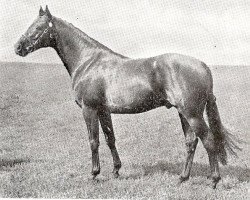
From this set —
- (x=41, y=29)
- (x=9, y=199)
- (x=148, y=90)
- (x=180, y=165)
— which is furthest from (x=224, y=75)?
(x=9, y=199)

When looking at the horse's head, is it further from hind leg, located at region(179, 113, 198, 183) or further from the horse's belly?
hind leg, located at region(179, 113, 198, 183)

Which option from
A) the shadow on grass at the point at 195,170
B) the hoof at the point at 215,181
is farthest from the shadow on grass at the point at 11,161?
the hoof at the point at 215,181

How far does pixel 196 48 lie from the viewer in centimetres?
743

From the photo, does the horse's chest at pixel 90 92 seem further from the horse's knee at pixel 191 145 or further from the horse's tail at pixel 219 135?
the horse's tail at pixel 219 135

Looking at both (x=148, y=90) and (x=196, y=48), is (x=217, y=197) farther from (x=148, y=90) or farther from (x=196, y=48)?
(x=196, y=48)

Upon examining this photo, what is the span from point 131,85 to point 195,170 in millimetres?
2176

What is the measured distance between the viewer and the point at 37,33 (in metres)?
6.18

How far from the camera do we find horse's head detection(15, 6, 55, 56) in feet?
20.3

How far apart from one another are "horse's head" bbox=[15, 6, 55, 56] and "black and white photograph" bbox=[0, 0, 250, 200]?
0.06 ft

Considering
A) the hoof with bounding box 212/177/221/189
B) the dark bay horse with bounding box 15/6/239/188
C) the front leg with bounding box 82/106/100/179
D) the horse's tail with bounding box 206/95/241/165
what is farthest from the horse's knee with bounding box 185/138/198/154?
the front leg with bounding box 82/106/100/179

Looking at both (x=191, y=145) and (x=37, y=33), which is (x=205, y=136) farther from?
(x=37, y=33)

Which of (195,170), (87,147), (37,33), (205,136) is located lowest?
(87,147)

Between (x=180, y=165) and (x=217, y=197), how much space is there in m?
1.64

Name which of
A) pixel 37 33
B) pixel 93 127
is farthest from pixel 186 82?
pixel 37 33
